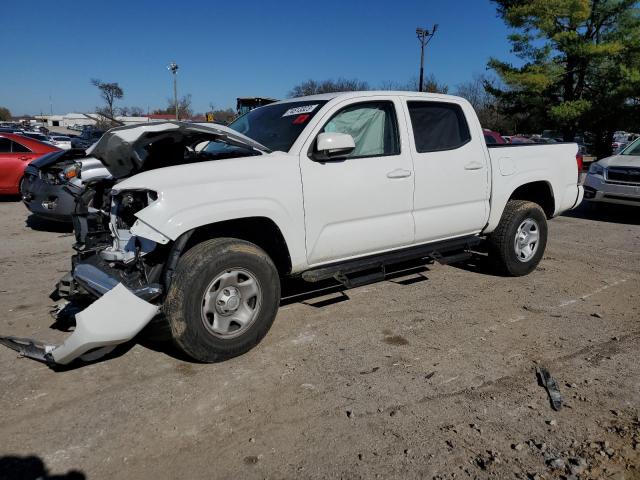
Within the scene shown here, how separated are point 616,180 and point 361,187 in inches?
309

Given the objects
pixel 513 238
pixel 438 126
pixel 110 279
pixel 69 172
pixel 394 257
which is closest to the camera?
pixel 110 279

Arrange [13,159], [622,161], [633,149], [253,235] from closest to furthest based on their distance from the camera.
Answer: [253,235] → [622,161] → [633,149] → [13,159]

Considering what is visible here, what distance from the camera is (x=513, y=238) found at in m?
5.64

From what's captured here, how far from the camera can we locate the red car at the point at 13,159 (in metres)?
11.3

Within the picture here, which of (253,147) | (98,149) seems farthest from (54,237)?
(253,147)

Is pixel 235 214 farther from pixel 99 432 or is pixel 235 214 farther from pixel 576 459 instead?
pixel 576 459

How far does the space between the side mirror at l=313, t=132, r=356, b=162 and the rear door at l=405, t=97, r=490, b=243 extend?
95cm

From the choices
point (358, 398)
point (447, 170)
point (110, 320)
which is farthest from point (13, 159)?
point (358, 398)

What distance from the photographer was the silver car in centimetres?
959

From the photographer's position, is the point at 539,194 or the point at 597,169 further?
the point at 597,169

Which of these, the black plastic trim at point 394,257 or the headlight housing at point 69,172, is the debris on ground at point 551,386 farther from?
the headlight housing at point 69,172

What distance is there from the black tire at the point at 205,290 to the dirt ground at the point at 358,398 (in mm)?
170

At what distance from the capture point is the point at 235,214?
3590 millimetres

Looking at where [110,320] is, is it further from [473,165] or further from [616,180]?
[616,180]
